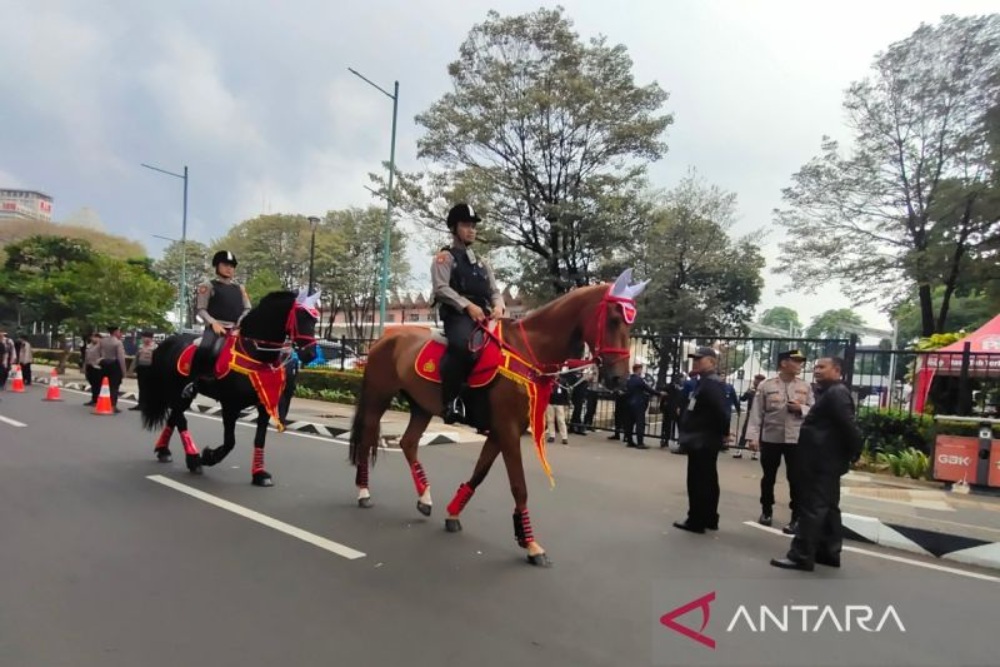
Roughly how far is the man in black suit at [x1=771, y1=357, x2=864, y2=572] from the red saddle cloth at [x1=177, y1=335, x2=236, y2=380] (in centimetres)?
556

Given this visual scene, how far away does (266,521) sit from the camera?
17.3 feet

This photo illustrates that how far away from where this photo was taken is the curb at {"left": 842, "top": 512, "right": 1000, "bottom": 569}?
5309 mm

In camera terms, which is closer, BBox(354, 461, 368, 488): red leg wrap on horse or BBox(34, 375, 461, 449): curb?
BBox(354, 461, 368, 488): red leg wrap on horse

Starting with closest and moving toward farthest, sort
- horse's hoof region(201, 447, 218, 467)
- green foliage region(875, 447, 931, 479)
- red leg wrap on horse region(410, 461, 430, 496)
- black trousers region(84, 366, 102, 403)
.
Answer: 1. red leg wrap on horse region(410, 461, 430, 496)
2. horse's hoof region(201, 447, 218, 467)
3. green foliage region(875, 447, 931, 479)
4. black trousers region(84, 366, 102, 403)

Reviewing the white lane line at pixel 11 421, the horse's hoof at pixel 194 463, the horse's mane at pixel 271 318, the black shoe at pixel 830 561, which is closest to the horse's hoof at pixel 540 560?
the black shoe at pixel 830 561

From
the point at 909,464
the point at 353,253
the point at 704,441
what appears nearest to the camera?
the point at 704,441

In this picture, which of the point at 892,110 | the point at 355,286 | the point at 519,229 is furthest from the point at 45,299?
the point at 892,110

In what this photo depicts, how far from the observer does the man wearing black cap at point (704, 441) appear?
232 inches

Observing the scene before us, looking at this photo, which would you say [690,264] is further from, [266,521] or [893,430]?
[266,521]

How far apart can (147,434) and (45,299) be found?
28893mm

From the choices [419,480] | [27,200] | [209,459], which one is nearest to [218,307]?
[209,459]

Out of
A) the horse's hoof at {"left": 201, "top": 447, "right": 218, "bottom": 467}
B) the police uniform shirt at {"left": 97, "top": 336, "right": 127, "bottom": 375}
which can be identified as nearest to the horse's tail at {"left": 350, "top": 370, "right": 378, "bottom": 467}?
the horse's hoof at {"left": 201, "top": 447, "right": 218, "bottom": 467}

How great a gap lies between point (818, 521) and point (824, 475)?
0.36 metres

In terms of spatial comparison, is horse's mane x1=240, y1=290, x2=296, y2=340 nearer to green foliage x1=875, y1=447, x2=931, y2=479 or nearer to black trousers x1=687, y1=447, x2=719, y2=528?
black trousers x1=687, y1=447, x2=719, y2=528
